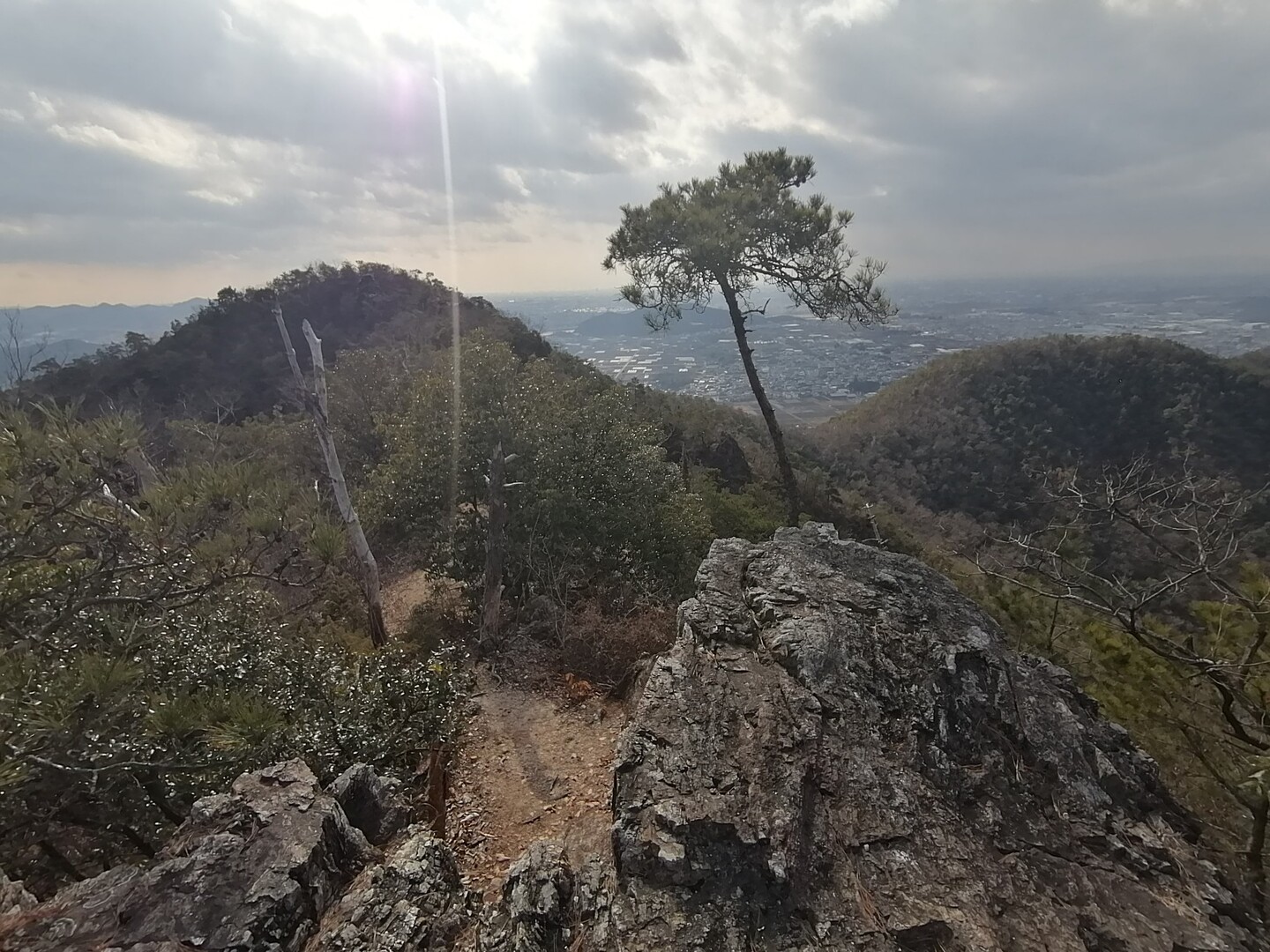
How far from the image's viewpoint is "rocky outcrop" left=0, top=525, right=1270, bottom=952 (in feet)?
12.1

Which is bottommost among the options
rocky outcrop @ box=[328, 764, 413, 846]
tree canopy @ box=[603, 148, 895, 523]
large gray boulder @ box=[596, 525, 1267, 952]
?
rocky outcrop @ box=[328, 764, 413, 846]

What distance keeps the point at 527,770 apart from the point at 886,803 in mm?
4464

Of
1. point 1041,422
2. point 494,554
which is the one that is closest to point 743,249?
point 494,554

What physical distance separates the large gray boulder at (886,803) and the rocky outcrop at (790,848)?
17 millimetres

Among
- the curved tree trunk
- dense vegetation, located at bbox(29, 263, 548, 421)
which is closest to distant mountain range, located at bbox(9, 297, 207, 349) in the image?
dense vegetation, located at bbox(29, 263, 548, 421)

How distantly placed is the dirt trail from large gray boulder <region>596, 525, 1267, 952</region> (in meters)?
0.93

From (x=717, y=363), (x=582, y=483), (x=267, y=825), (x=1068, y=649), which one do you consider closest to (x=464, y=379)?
(x=582, y=483)

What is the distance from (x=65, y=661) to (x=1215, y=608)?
11848mm

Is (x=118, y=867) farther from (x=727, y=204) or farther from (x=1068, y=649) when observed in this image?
(x=727, y=204)

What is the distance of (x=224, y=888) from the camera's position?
12.3 ft

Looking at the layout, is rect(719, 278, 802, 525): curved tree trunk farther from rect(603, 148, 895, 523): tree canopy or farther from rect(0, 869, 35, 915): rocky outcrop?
rect(0, 869, 35, 915): rocky outcrop

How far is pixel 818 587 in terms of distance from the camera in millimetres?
6773

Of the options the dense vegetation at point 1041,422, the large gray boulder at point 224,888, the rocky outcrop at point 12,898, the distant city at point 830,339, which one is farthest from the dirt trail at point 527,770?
the distant city at point 830,339

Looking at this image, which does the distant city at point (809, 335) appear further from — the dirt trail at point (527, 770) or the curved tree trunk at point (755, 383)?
the dirt trail at point (527, 770)
